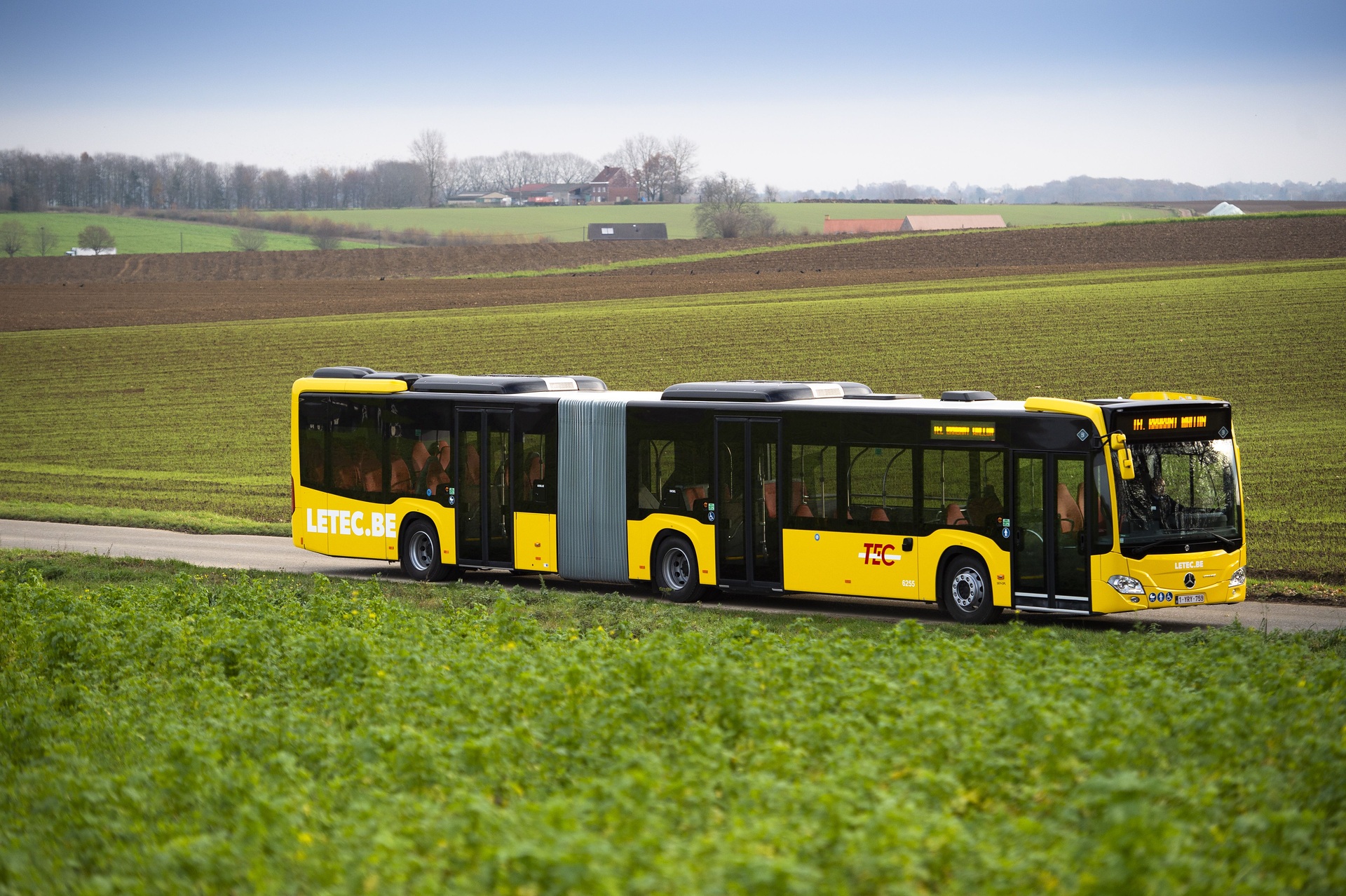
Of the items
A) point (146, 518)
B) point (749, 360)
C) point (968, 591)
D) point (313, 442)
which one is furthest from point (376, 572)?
point (749, 360)

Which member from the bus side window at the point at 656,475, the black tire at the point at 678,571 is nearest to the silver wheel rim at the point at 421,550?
the bus side window at the point at 656,475

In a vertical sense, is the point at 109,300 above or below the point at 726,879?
above

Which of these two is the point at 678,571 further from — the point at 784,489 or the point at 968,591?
the point at 968,591

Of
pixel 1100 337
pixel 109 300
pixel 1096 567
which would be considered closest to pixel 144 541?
pixel 1096 567

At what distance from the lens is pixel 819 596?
1966 cm

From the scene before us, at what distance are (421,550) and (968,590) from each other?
9023 mm

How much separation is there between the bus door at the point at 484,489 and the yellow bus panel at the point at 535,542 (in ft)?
0.40

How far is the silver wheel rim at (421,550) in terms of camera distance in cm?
2127

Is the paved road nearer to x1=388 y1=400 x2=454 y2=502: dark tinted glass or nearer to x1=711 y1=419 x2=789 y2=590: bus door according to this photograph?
x1=711 y1=419 x2=789 y2=590: bus door

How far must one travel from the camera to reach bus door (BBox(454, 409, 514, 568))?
66.9 feet

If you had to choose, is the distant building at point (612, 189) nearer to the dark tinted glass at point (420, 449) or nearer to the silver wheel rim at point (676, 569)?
the dark tinted glass at point (420, 449)

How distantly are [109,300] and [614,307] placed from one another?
90.8ft

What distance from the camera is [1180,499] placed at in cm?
1550

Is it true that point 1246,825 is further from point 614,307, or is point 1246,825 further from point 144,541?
point 614,307
